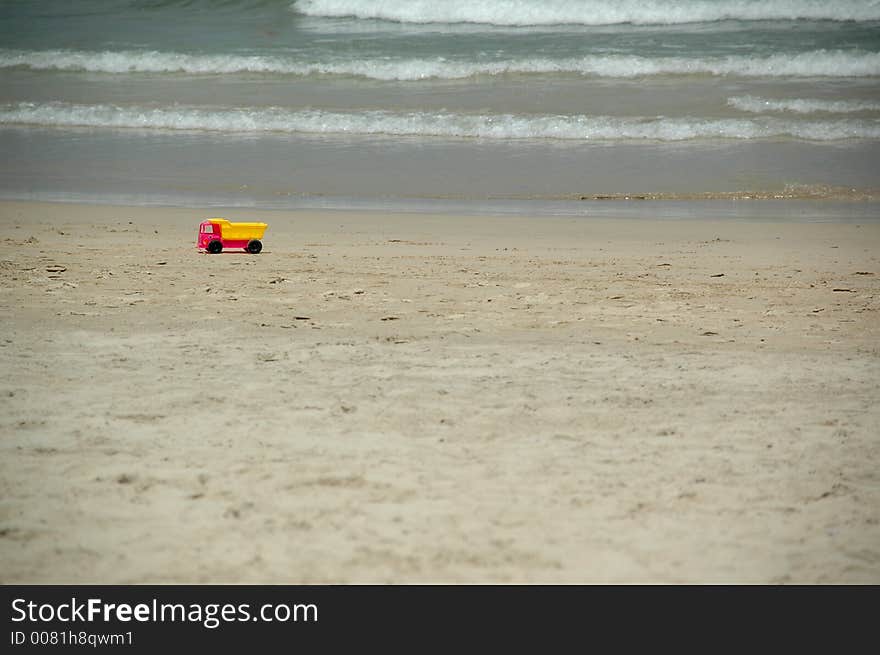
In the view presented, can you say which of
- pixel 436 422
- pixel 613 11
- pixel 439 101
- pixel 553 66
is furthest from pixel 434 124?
pixel 436 422

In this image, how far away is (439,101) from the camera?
14.6 meters

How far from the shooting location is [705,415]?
368 cm

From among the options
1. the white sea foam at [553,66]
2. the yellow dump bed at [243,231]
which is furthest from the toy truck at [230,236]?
the white sea foam at [553,66]

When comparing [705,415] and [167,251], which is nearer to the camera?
[705,415]

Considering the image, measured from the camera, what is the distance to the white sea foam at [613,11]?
19594 millimetres

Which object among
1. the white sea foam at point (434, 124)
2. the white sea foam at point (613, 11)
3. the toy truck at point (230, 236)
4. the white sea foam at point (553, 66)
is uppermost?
the white sea foam at point (613, 11)

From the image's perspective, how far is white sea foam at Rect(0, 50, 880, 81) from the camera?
16.0m

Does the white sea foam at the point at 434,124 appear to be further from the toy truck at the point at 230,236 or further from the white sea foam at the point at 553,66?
the toy truck at the point at 230,236

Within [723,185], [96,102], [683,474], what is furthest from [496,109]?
[683,474]

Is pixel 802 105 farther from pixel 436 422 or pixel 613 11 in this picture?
pixel 436 422

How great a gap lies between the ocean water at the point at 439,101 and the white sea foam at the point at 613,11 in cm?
4
